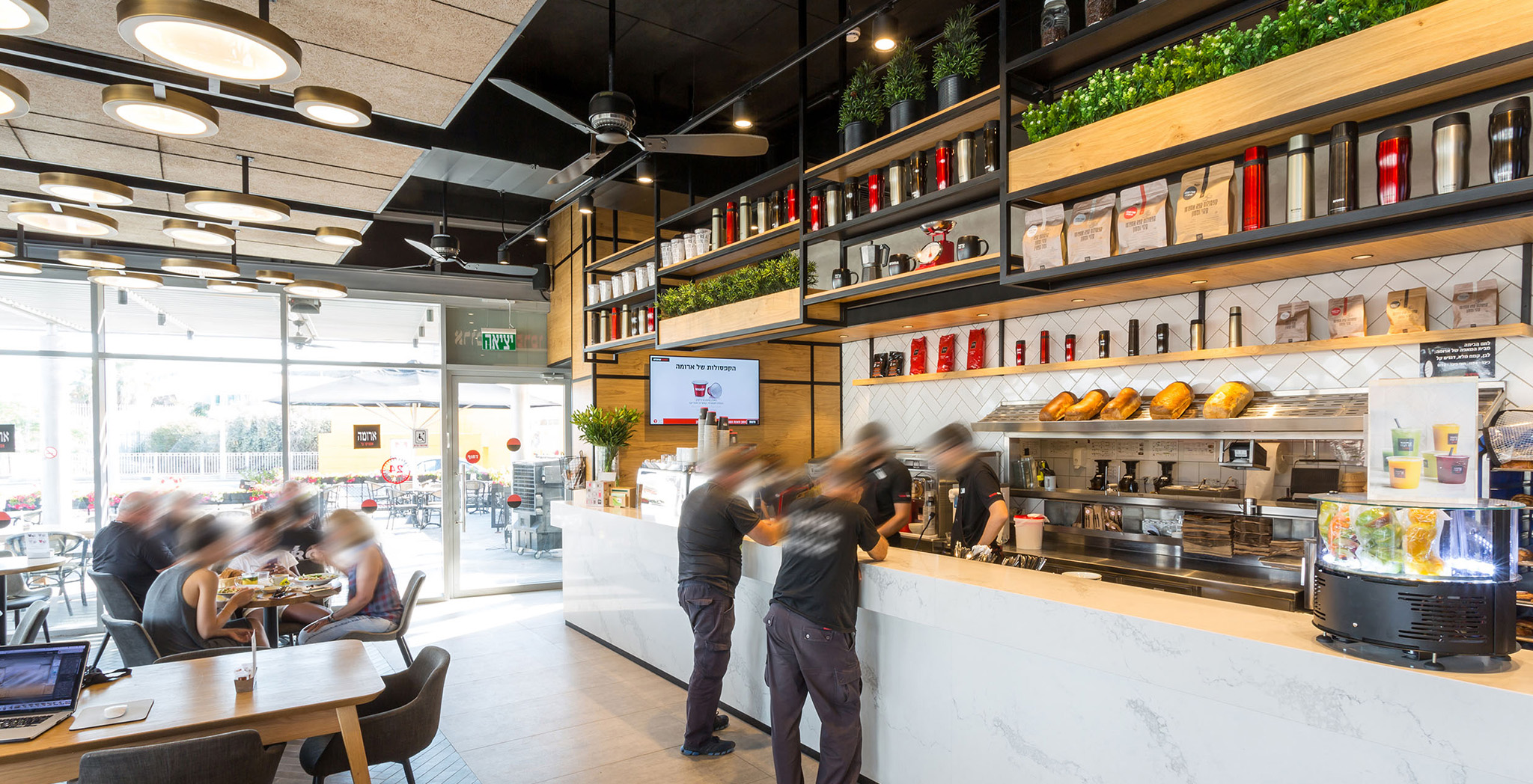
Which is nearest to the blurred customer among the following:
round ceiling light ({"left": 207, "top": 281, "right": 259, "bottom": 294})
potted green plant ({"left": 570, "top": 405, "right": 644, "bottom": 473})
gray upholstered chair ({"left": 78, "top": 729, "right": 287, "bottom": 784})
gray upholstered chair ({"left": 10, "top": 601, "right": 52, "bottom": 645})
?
gray upholstered chair ({"left": 10, "top": 601, "right": 52, "bottom": 645})

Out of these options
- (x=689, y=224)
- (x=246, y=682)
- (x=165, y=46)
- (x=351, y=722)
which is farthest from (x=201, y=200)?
(x=689, y=224)

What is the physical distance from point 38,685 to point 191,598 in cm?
176

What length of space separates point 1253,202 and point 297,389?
27.6ft

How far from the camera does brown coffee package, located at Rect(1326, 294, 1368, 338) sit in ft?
13.7

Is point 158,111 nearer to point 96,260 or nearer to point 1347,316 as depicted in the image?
point 96,260

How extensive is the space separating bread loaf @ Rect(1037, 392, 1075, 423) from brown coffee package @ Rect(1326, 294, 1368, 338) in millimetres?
1577

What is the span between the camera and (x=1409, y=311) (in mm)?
4000

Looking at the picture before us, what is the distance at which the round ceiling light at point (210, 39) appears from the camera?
205 cm

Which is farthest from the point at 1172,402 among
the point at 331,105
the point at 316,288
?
the point at 316,288

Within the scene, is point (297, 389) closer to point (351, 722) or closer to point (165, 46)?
point (351, 722)

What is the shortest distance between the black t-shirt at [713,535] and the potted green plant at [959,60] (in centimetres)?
240

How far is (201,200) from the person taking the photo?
362 cm

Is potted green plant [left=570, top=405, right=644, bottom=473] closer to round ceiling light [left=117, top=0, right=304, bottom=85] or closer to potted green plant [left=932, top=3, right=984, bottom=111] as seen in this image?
potted green plant [left=932, top=3, right=984, bottom=111]

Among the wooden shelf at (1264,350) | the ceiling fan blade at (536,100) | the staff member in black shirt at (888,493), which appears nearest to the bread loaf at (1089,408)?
the wooden shelf at (1264,350)
